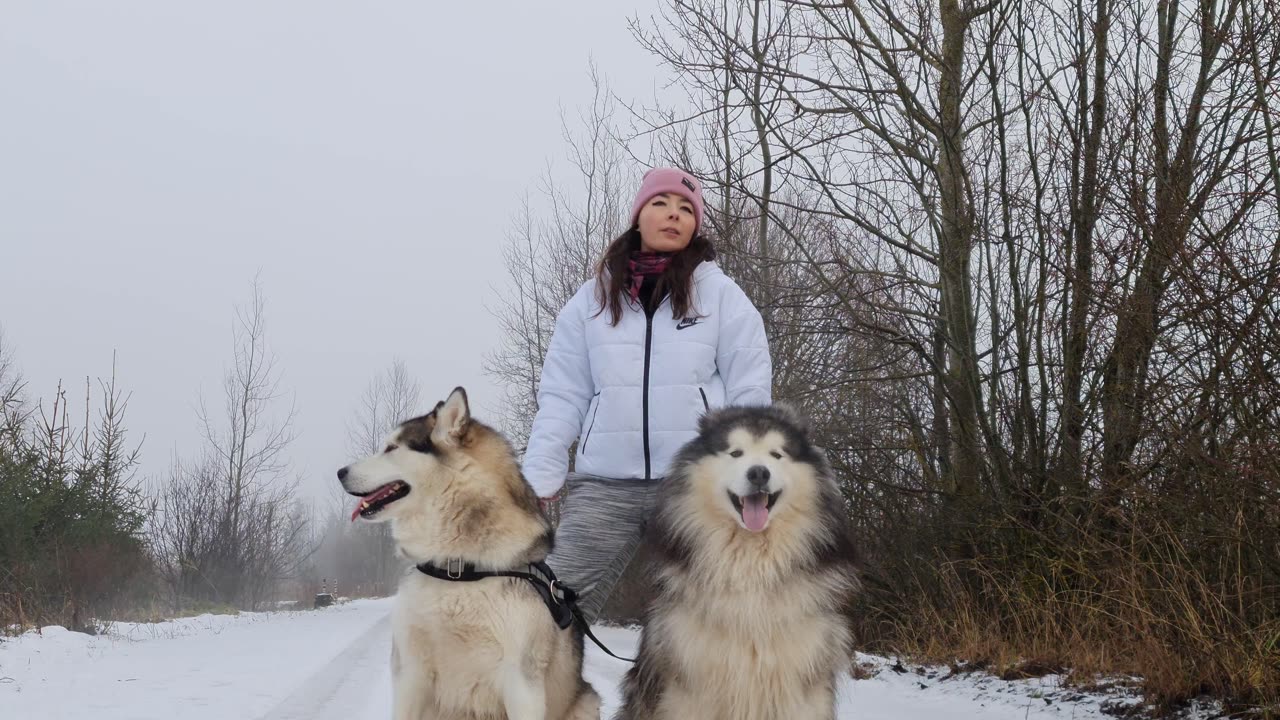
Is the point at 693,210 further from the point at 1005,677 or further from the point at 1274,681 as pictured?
the point at 1005,677

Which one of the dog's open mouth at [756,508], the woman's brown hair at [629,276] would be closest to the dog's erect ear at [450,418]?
the woman's brown hair at [629,276]

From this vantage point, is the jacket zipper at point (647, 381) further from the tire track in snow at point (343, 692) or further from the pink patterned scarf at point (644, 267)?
the tire track in snow at point (343, 692)

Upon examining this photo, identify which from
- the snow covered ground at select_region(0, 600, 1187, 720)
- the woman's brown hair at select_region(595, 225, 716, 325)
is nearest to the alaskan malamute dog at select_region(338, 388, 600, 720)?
the woman's brown hair at select_region(595, 225, 716, 325)

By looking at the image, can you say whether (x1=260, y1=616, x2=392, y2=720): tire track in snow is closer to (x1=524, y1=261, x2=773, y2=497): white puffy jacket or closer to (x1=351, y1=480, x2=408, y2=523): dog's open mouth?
(x1=351, y1=480, x2=408, y2=523): dog's open mouth

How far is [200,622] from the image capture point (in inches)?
622

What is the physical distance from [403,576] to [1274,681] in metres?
3.49

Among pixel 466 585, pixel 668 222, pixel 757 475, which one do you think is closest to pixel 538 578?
pixel 466 585

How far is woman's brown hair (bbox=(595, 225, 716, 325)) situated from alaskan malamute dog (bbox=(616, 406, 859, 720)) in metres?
0.60

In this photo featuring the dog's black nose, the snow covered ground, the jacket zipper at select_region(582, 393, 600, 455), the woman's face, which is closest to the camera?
the dog's black nose

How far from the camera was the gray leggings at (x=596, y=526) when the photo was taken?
148 inches

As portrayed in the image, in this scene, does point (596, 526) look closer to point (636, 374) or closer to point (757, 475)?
point (636, 374)

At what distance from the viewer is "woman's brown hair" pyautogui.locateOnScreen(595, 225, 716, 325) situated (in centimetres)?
372

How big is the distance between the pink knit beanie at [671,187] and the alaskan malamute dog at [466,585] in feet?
3.81

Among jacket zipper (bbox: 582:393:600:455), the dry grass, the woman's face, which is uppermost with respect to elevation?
the woman's face
